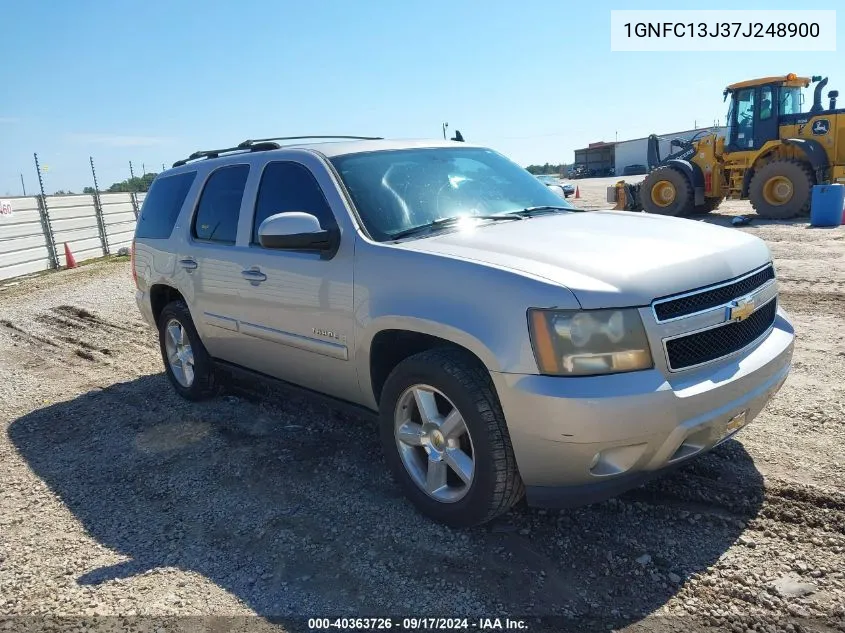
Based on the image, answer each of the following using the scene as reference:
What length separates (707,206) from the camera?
58.4ft

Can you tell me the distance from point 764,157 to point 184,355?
15251 mm

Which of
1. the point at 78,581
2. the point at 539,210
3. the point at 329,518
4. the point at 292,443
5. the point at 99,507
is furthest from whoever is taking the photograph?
the point at 292,443

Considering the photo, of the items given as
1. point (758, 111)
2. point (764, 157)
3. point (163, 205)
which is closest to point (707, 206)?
point (764, 157)

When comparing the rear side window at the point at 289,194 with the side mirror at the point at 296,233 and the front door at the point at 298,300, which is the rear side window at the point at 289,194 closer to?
the front door at the point at 298,300

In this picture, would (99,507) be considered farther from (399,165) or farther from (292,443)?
(399,165)

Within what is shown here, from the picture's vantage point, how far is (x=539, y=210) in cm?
399

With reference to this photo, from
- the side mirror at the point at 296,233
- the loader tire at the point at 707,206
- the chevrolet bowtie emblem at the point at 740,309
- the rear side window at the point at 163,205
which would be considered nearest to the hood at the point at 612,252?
the chevrolet bowtie emblem at the point at 740,309

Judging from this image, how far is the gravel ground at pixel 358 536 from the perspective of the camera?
2.63m

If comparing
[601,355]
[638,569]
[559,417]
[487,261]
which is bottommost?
[638,569]

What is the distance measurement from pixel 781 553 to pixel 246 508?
2605mm

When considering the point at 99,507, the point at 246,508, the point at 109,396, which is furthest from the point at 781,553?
the point at 109,396

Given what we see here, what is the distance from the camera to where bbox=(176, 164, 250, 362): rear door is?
14.3 ft

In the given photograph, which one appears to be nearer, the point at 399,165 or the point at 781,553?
the point at 781,553

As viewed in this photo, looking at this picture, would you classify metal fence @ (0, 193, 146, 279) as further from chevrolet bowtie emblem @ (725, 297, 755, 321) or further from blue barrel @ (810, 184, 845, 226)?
chevrolet bowtie emblem @ (725, 297, 755, 321)
